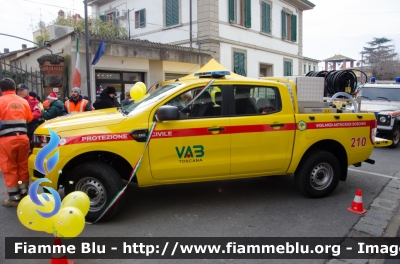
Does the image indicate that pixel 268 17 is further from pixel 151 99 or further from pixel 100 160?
pixel 100 160

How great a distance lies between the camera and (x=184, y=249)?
3.59 m

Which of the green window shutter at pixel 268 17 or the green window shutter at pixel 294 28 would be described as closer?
the green window shutter at pixel 268 17

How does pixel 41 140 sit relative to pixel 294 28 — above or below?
below

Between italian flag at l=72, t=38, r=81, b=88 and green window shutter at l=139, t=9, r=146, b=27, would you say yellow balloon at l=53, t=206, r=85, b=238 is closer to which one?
italian flag at l=72, t=38, r=81, b=88

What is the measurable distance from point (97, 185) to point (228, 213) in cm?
178

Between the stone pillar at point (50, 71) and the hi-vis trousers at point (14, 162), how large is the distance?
5.72 m

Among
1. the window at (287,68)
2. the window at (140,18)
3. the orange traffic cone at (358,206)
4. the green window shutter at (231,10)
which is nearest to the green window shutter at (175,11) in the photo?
the window at (140,18)

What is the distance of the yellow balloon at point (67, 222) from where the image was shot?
116 inches

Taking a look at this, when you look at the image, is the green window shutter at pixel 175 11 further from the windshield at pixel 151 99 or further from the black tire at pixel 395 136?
the windshield at pixel 151 99

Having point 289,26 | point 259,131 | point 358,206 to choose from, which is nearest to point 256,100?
point 259,131

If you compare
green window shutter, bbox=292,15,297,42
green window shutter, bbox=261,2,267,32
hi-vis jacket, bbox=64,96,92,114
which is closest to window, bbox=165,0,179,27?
green window shutter, bbox=261,2,267,32

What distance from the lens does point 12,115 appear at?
4762mm

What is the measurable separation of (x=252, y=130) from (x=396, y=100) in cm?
818

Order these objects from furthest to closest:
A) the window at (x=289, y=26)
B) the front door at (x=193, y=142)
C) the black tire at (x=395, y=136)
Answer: the window at (x=289, y=26)
the black tire at (x=395, y=136)
the front door at (x=193, y=142)
